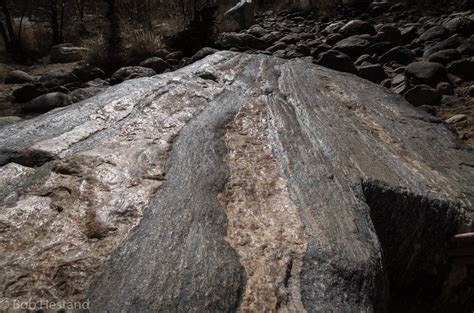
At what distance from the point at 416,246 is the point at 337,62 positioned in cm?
360

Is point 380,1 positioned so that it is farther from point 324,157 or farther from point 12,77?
point 324,157

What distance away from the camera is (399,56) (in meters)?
5.54

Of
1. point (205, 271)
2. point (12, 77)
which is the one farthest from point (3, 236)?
point (12, 77)

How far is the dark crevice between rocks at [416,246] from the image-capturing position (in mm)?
1864

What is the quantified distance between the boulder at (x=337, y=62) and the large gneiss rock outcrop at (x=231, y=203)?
2.42 meters

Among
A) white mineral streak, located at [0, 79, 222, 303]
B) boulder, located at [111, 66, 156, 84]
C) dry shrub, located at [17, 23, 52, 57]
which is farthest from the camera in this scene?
dry shrub, located at [17, 23, 52, 57]

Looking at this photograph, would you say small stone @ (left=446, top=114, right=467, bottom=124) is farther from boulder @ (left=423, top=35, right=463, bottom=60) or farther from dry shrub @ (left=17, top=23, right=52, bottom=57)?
dry shrub @ (left=17, top=23, right=52, bottom=57)

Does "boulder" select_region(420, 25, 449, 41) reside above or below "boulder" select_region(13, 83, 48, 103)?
above

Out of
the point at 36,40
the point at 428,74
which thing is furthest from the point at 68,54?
the point at 428,74

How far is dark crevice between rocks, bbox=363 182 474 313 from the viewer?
1.86 m

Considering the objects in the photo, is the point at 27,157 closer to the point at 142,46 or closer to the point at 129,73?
the point at 129,73

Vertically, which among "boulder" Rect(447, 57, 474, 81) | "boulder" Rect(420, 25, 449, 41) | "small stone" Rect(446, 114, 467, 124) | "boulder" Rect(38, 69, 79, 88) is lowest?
"small stone" Rect(446, 114, 467, 124)

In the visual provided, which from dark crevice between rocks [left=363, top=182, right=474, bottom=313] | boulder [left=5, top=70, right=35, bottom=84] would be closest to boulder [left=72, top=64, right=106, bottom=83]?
boulder [left=5, top=70, right=35, bottom=84]

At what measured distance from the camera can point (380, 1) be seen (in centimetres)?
923
